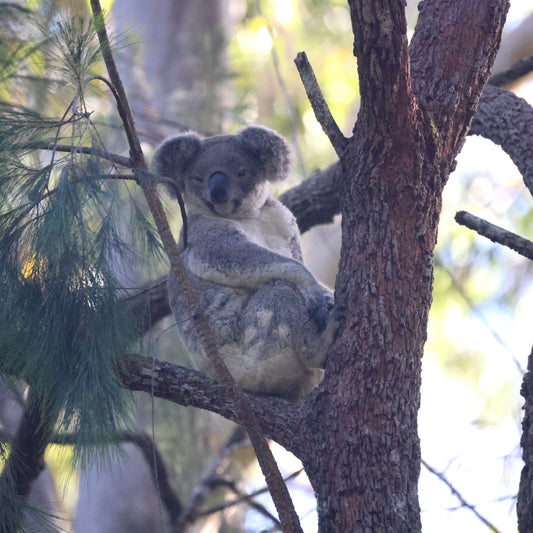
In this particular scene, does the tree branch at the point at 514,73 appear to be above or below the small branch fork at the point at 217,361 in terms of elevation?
above

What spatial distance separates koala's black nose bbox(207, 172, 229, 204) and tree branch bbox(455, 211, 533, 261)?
1.24m

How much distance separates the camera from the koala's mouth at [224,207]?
11.5ft

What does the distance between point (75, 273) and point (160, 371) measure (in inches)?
20.8

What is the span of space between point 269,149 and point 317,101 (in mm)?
1164

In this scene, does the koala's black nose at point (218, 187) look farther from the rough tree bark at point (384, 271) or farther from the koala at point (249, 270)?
the rough tree bark at point (384, 271)

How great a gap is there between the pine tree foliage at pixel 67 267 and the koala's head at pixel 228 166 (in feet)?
3.38

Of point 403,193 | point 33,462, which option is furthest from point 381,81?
point 33,462

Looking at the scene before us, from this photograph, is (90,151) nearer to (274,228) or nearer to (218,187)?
(218,187)

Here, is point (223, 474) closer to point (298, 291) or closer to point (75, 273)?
point (298, 291)

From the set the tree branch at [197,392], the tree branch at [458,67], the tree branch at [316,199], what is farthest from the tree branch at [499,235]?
the tree branch at [316,199]

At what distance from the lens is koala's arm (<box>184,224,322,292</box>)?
308cm

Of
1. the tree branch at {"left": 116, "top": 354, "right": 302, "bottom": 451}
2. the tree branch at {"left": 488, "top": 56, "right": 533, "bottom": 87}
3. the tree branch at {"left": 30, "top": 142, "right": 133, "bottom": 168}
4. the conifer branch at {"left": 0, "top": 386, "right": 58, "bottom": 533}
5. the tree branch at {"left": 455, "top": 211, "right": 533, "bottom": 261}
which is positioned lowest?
the conifer branch at {"left": 0, "top": 386, "right": 58, "bottom": 533}

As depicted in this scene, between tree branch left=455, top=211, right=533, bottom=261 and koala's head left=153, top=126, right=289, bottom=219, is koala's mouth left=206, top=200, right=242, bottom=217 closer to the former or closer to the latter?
koala's head left=153, top=126, right=289, bottom=219

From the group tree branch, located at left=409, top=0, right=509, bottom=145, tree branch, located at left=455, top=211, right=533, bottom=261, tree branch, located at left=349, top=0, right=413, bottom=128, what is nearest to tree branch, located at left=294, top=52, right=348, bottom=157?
tree branch, located at left=349, top=0, right=413, bottom=128
